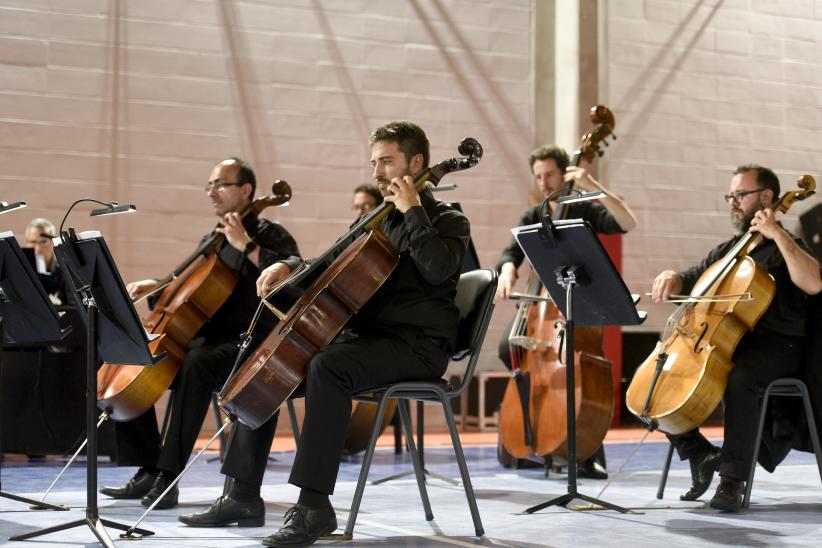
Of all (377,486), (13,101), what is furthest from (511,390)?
(13,101)

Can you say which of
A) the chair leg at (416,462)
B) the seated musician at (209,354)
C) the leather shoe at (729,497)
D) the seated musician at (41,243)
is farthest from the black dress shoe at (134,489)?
the seated musician at (41,243)

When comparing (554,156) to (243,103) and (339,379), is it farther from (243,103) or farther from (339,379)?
(243,103)

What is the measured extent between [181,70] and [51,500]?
3438mm

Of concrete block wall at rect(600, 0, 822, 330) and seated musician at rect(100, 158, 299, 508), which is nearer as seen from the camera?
seated musician at rect(100, 158, 299, 508)

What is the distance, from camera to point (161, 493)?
361 centimetres

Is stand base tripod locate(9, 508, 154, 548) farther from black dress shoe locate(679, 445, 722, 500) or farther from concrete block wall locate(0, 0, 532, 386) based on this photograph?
concrete block wall locate(0, 0, 532, 386)

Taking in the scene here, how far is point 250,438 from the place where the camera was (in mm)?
3168

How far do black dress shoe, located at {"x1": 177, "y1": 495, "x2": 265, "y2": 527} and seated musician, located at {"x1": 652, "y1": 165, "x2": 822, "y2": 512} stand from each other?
149 centimetres

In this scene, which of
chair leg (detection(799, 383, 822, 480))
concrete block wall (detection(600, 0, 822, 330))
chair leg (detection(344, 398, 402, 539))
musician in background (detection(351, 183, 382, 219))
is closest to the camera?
chair leg (detection(344, 398, 402, 539))

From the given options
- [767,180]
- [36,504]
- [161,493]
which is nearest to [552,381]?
[767,180]

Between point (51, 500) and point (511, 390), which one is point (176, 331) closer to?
point (51, 500)

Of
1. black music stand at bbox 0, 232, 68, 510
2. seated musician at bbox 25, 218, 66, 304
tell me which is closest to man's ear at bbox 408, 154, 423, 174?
black music stand at bbox 0, 232, 68, 510

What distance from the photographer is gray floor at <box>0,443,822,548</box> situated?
3.00 m

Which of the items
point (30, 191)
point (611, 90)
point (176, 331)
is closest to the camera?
point (176, 331)
